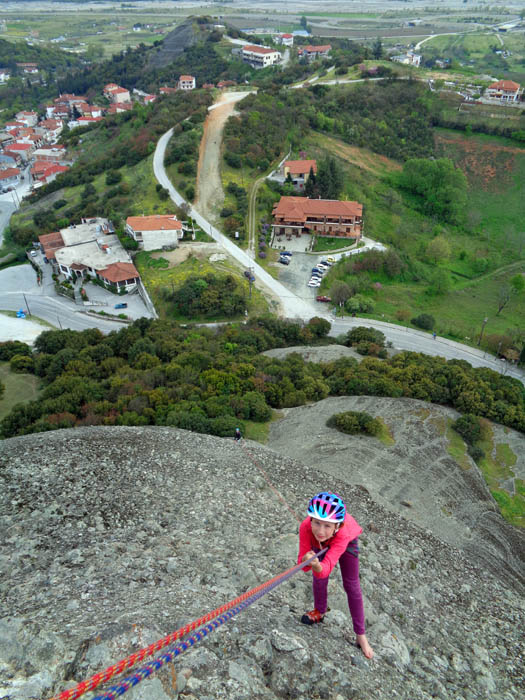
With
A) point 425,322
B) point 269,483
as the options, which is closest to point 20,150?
point 425,322

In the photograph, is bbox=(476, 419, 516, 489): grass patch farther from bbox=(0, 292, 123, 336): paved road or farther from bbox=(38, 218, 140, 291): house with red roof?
bbox=(38, 218, 140, 291): house with red roof

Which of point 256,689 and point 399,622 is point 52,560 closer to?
point 256,689

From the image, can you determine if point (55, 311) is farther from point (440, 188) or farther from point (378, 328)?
point (440, 188)

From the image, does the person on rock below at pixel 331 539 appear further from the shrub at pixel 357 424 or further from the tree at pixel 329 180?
the tree at pixel 329 180

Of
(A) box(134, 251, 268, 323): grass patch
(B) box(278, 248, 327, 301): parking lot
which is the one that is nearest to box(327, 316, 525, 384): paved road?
(B) box(278, 248, 327, 301): parking lot

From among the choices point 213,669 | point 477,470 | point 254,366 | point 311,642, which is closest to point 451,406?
point 477,470

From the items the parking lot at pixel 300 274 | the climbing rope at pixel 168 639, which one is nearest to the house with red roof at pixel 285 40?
the parking lot at pixel 300 274
